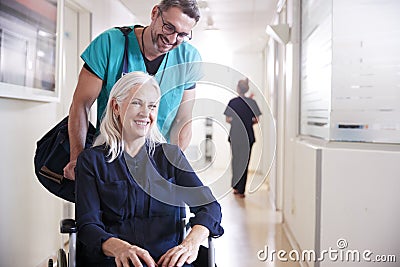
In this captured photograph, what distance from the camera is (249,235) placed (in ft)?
11.8

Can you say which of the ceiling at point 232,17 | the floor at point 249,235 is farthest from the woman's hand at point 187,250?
the ceiling at point 232,17

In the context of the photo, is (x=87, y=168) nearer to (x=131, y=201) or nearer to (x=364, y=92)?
(x=131, y=201)

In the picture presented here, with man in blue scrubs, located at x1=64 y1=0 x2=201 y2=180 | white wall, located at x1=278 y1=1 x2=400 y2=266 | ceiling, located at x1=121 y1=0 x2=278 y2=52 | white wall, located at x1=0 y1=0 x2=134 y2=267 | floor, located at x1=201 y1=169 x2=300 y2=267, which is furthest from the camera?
ceiling, located at x1=121 y1=0 x2=278 y2=52

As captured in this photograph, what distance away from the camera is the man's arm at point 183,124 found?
1612mm

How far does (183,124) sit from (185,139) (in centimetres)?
6

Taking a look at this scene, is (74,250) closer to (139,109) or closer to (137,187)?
(137,187)

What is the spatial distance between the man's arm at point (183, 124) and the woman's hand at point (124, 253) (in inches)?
18.1

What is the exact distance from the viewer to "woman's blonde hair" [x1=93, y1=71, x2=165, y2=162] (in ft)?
4.63

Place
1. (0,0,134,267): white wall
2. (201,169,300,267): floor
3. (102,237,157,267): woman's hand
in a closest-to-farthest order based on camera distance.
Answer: (102,237,157,267): woman's hand, (0,0,134,267): white wall, (201,169,300,267): floor

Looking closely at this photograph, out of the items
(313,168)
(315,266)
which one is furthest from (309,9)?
(315,266)

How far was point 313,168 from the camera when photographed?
8.11ft

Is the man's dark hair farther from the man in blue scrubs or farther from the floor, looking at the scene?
the floor

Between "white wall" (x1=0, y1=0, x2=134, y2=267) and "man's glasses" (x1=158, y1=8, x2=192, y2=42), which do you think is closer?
"man's glasses" (x1=158, y1=8, x2=192, y2=42)

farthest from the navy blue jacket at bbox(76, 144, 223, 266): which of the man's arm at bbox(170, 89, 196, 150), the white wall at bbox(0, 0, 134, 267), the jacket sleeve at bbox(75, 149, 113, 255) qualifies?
the white wall at bbox(0, 0, 134, 267)
